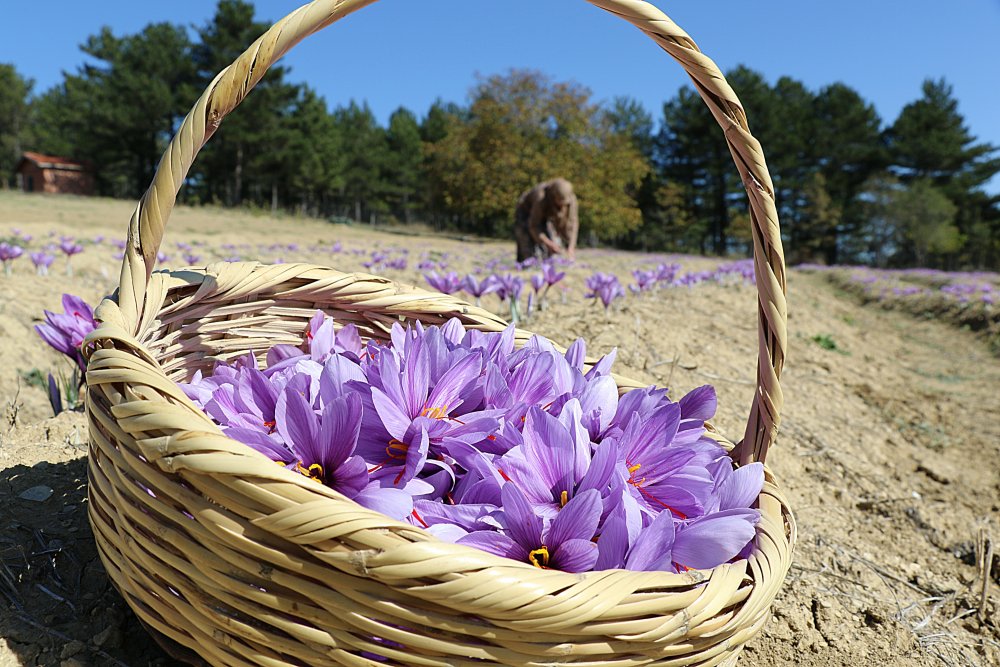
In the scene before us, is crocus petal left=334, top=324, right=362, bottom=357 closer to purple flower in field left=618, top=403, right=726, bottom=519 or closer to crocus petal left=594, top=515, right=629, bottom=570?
purple flower in field left=618, top=403, right=726, bottom=519

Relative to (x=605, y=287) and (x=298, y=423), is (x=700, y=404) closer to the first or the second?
(x=298, y=423)

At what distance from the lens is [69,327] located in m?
1.46

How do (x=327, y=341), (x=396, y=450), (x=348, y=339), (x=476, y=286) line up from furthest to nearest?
(x=476, y=286)
(x=348, y=339)
(x=327, y=341)
(x=396, y=450)

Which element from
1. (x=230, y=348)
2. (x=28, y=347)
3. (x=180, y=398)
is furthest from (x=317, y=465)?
(x=28, y=347)

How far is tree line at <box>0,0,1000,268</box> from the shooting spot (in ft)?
102

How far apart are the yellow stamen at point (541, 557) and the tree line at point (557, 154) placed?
1145 inches

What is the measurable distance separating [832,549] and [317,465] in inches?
62.1

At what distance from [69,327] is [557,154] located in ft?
99.4

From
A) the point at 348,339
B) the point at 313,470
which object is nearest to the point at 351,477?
the point at 313,470

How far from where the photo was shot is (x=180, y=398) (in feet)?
2.62

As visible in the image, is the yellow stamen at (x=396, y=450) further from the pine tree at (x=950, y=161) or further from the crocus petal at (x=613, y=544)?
the pine tree at (x=950, y=161)

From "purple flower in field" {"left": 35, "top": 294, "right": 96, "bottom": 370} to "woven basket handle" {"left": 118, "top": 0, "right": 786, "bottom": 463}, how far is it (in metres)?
0.51

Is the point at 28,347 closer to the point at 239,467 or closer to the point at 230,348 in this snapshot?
the point at 230,348

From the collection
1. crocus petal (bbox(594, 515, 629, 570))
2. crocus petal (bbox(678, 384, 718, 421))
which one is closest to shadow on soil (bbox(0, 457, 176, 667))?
crocus petal (bbox(594, 515, 629, 570))
